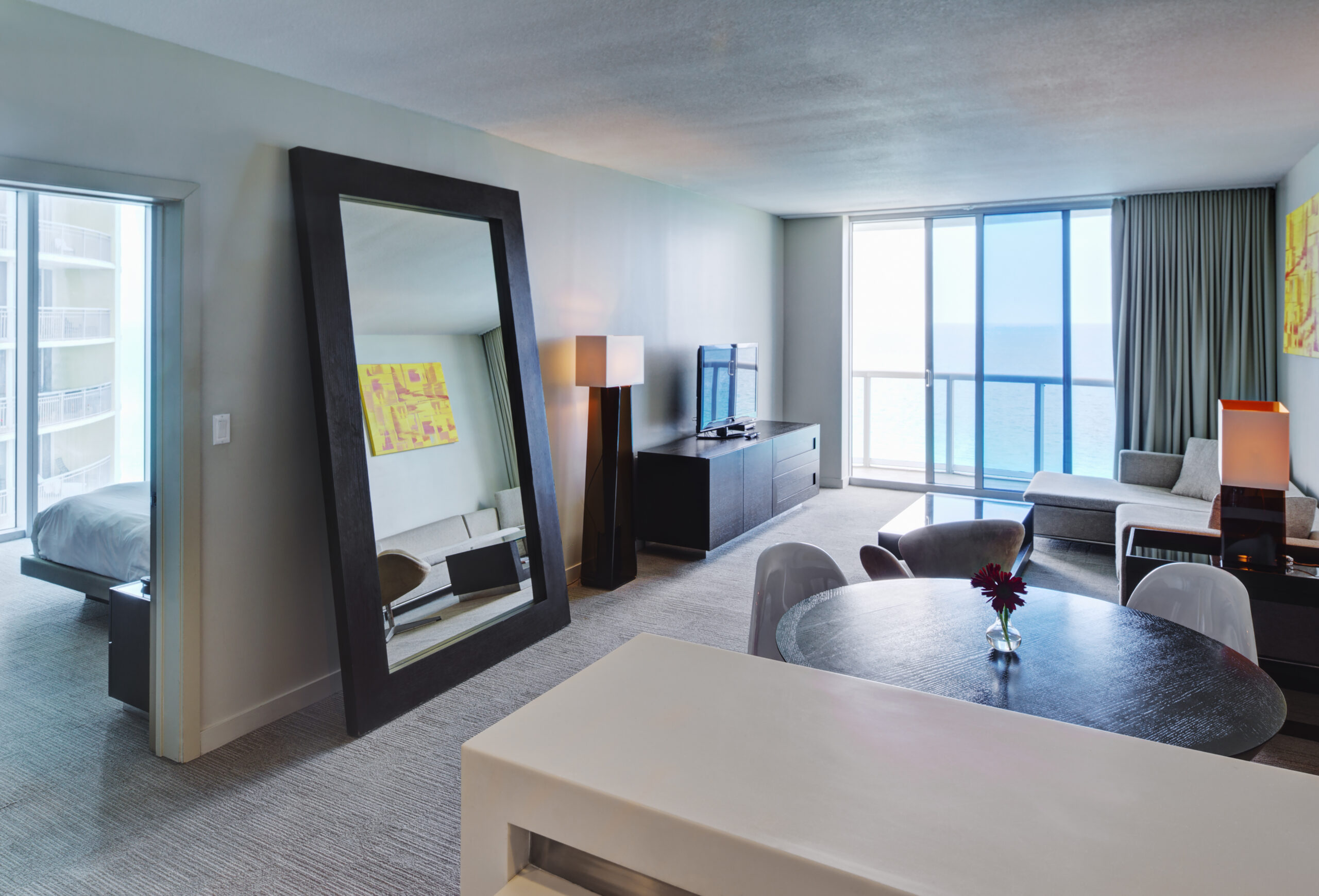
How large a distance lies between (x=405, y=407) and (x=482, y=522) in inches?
26.8

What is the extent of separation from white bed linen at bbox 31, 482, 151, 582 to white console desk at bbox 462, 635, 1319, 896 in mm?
3856

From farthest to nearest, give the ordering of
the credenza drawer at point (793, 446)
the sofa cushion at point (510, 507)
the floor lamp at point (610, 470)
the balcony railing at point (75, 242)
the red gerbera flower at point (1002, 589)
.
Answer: the credenza drawer at point (793, 446)
the balcony railing at point (75, 242)
the floor lamp at point (610, 470)
the sofa cushion at point (510, 507)
the red gerbera flower at point (1002, 589)

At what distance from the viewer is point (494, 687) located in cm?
340

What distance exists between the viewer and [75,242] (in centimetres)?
557

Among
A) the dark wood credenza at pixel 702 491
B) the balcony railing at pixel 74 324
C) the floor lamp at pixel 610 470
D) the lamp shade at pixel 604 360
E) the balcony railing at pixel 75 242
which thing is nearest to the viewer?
the lamp shade at pixel 604 360

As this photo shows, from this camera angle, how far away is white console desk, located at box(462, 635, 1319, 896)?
1.72 feet

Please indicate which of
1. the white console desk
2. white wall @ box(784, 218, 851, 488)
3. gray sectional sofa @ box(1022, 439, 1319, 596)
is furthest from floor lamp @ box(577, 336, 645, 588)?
the white console desk

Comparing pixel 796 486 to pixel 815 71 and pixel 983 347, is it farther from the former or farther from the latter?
pixel 815 71

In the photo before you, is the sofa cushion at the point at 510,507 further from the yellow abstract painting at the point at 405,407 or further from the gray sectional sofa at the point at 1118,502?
the gray sectional sofa at the point at 1118,502

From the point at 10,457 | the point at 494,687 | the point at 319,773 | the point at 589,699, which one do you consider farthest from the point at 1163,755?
the point at 10,457

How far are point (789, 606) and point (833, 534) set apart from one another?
3.31 m

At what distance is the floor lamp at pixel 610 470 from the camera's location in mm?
4613

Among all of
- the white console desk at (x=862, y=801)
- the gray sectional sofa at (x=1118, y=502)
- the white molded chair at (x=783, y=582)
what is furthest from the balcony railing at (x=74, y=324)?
the gray sectional sofa at (x=1118, y=502)

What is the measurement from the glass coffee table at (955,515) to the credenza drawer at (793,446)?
108 cm
